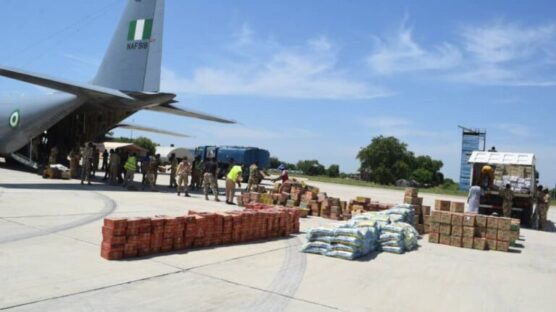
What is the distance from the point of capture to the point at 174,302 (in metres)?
5.75

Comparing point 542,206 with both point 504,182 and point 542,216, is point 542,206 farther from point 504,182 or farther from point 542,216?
point 504,182

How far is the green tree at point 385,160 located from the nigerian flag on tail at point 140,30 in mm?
70636

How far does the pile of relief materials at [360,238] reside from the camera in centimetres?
930

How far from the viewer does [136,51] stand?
78.1ft

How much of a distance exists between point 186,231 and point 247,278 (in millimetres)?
2253

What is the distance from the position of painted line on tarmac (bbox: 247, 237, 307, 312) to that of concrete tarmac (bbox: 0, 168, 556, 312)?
0.02 meters

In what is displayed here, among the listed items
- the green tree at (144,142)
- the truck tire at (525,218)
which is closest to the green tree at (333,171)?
the green tree at (144,142)

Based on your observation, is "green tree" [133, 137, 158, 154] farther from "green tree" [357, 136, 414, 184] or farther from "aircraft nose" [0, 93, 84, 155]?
"aircraft nose" [0, 93, 84, 155]

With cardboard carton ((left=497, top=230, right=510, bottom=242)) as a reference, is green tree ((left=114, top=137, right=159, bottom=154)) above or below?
above

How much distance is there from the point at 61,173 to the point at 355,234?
18.9m

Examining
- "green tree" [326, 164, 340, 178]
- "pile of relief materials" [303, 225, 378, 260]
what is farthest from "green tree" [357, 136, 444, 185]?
"pile of relief materials" [303, 225, 378, 260]

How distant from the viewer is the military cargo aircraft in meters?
22.9

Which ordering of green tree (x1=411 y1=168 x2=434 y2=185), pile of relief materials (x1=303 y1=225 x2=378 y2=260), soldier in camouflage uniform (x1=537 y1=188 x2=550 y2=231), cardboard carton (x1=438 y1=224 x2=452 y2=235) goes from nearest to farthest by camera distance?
pile of relief materials (x1=303 y1=225 x2=378 y2=260)
cardboard carton (x1=438 y1=224 x2=452 y2=235)
soldier in camouflage uniform (x1=537 y1=188 x2=550 y2=231)
green tree (x1=411 y1=168 x2=434 y2=185)

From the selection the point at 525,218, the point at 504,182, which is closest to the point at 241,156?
the point at 504,182
